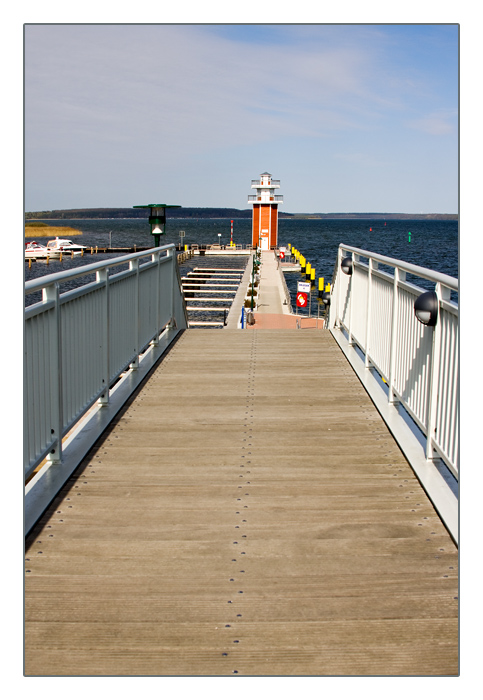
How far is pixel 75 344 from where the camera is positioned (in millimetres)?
4898

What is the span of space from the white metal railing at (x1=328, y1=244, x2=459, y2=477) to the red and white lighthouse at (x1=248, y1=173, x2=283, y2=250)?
85.4m

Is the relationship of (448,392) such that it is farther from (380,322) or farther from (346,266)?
(346,266)

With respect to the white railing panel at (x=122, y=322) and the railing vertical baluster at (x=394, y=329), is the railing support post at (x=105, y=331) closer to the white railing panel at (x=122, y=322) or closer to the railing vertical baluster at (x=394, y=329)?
the white railing panel at (x=122, y=322)

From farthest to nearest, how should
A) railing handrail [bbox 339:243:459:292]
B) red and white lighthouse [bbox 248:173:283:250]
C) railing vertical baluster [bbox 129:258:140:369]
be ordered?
red and white lighthouse [bbox 248:173:283:250] → railing vertical baluster [bbox 129:258:140:369] → railing handrail [bbox 339:243:459:292]

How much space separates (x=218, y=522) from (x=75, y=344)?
1777 mm

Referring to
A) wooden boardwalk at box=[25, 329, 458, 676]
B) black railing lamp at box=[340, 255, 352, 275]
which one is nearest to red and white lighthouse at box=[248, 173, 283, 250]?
black railing lamp at box=[340, 255, 352, 275]

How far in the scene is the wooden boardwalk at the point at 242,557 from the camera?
280 centimetres

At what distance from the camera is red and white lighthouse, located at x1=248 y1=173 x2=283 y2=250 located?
92062 mm

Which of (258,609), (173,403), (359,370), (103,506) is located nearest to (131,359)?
(173,403)

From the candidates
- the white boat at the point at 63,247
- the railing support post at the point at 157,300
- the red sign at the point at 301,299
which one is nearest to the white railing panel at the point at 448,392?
the railing support post at the point at 157,300

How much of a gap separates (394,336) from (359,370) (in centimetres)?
155

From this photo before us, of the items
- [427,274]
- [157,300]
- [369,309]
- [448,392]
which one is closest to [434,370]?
[448,392]

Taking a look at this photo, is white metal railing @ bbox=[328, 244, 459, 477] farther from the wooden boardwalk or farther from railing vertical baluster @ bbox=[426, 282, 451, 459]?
the wooden boardwalk

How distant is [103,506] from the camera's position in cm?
407
